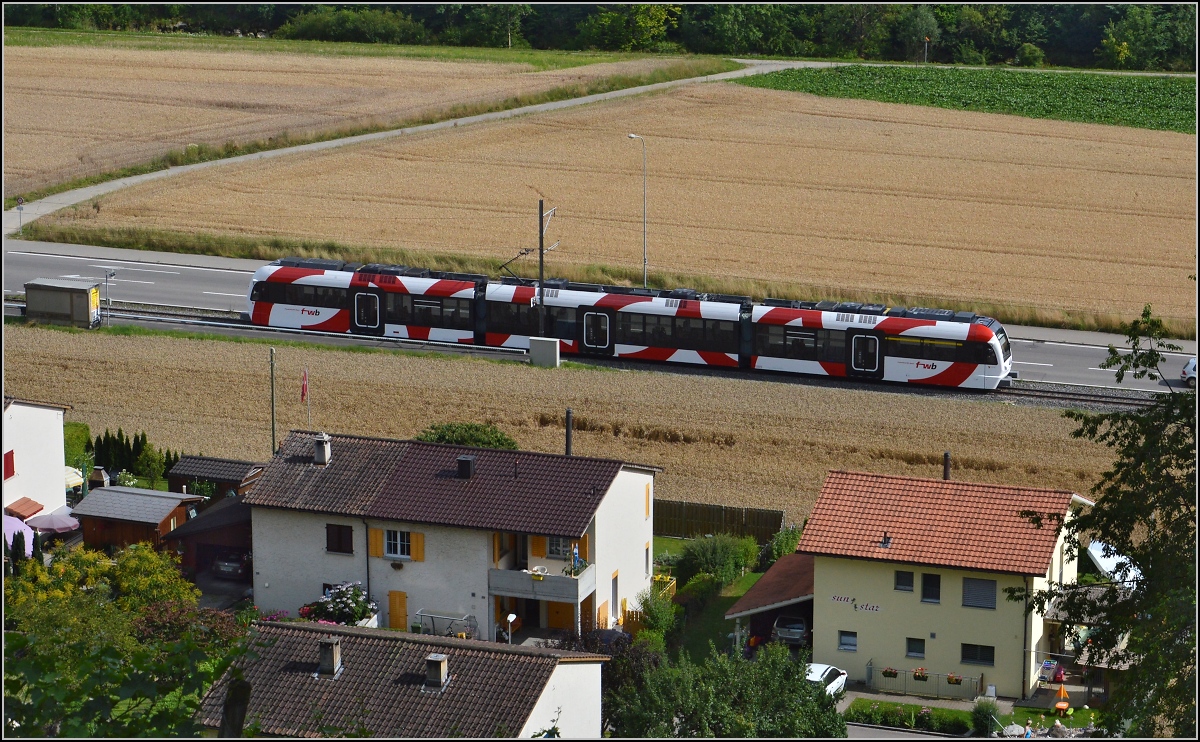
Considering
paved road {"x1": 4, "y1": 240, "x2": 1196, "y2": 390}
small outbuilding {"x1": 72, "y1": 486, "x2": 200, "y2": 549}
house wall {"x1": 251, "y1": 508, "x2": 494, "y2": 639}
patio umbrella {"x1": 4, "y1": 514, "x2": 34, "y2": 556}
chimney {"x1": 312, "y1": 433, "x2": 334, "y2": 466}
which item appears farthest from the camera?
paved road {"x1": 4, "y1": 240, "x2": 1196, "y2": 390}

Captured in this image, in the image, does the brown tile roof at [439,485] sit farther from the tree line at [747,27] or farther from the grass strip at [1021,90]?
the grass strip at [1021,90]

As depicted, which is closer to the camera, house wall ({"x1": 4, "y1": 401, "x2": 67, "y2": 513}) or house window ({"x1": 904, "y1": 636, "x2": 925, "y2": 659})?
house window ({"x1": 904, "y1": 636, "x2": 925, "y2": 659})

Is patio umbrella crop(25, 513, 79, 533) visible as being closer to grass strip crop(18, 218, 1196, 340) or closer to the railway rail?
the railway rail

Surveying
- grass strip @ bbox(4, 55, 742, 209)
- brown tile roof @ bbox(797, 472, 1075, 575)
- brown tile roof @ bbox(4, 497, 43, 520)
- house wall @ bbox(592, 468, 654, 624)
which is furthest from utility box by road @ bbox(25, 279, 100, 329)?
brown tile roof @ bbox(797, 472, 1075, 575)

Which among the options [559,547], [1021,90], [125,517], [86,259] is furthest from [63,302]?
[1021,90]

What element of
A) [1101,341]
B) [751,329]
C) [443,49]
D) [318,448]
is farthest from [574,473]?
[443,49]

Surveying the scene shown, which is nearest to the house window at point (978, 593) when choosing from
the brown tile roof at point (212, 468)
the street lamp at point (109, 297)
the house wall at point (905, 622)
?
the house wall at point (905, 622)
